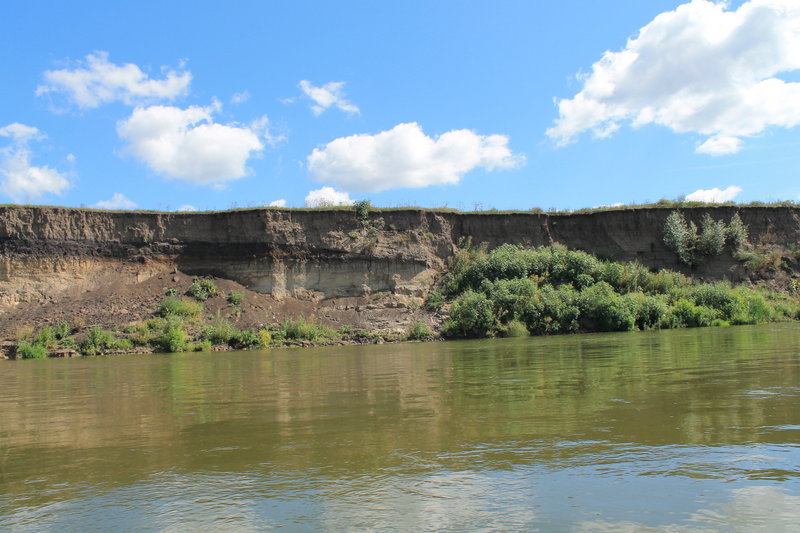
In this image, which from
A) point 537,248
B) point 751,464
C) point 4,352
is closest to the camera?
point 751,464

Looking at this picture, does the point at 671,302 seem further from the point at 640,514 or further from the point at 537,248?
the point at 640,514

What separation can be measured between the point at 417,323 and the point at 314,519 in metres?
33.9

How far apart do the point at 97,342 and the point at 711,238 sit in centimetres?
4389

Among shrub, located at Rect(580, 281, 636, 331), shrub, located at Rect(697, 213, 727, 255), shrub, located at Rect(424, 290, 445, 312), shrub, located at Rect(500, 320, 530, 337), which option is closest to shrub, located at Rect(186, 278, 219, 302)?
shrub, located at Rect(424, 290, 445, 312)

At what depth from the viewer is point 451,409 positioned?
8898 millimetres

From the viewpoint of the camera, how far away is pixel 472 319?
36.2 m

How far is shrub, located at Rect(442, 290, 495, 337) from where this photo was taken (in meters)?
36.0

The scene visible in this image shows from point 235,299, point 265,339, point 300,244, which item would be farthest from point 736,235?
point 235,299

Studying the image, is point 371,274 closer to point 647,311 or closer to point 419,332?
point 419,332

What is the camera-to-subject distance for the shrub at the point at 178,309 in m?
38.9

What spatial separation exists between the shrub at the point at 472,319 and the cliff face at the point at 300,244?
7506 millimetres

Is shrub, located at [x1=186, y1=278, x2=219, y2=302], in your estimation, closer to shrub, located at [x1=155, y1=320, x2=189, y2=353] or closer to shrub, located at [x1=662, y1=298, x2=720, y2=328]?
shrub, located at [x1=155, y1=320, x2=189, y2=353]

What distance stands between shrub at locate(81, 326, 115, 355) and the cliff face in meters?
8.13

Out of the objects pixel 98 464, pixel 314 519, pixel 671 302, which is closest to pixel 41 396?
pixel 98 464
